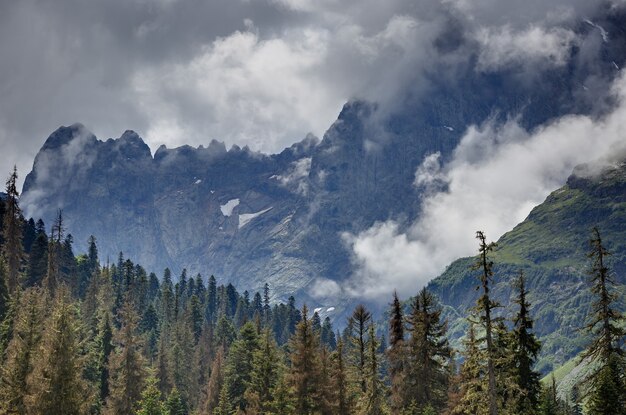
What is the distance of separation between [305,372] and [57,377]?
2033 centimetres

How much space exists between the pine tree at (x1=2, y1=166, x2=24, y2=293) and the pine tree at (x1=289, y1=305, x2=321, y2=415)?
45.2 m

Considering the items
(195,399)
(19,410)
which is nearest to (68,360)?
(19,410)

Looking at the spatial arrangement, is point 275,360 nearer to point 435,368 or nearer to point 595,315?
point 435,368

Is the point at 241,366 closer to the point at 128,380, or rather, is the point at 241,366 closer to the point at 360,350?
the point at 128,380

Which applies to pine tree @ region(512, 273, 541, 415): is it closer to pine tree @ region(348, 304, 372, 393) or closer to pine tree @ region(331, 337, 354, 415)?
pine tree @ region(348, 304, 372, 393)

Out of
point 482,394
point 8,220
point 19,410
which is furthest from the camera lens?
point 8,220

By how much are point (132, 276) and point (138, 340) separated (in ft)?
277

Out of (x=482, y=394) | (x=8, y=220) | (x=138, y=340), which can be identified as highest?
(x=8, y=220)

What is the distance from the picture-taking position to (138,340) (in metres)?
77.2

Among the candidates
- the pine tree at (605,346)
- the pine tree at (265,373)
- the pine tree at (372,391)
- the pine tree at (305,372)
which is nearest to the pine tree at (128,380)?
the pine tree at (265,373)

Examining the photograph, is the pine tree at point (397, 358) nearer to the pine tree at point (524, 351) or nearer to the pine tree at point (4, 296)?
the pine tree at point (524, 351)

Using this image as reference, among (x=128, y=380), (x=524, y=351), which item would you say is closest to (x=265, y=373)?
(x=128, y=380)

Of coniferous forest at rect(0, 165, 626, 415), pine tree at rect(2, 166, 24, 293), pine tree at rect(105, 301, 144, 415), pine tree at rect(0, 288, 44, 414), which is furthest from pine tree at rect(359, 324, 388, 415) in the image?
pine tree at rect(2, 166, 24, 293)

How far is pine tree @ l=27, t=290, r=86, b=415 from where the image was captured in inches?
1999
